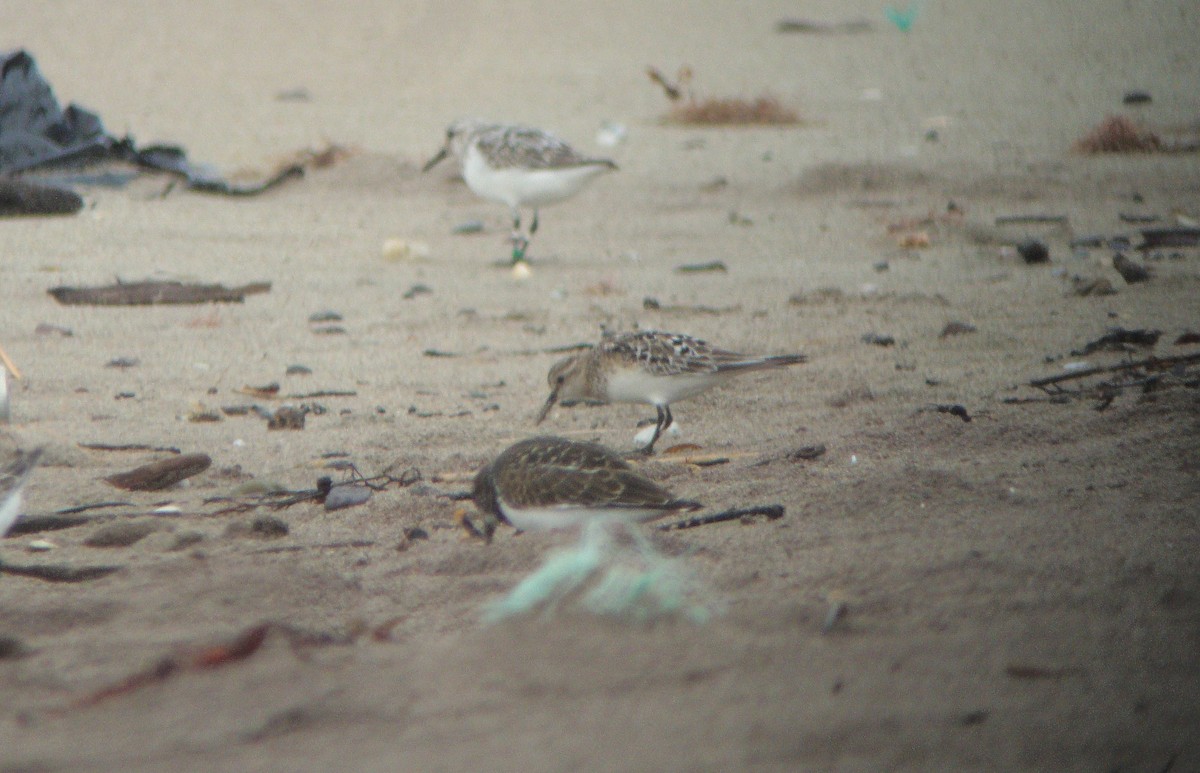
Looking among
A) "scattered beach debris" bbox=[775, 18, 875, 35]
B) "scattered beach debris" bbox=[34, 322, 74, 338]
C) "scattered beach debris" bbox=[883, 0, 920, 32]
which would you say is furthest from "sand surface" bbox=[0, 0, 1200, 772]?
"scattered beach debris" bbox=[775, 18, 875, 35]

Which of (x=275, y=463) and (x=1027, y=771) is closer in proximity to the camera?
(x=1027, y=771)

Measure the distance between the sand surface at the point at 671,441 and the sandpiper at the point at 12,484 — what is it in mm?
197

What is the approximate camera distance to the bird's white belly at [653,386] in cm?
502

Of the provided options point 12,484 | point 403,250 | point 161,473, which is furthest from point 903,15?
point 12,484

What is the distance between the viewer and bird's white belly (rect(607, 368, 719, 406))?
5.02 meters

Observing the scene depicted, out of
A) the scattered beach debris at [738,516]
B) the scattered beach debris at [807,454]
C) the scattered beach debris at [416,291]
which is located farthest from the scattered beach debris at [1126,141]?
the scattered beach debris at [738,516]

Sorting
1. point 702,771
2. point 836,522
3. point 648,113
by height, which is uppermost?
point 702,771

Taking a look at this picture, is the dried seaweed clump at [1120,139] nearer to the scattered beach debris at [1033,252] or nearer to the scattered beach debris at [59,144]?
the scattered beach debris at [1033,252]

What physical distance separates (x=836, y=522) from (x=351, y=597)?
1.36m

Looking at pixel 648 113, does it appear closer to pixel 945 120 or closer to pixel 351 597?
pixel 945 120

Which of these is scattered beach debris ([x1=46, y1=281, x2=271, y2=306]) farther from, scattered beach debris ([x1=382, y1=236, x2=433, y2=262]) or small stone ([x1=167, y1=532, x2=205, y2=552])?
small stone ([x1=167, y1=532, x2=205, y2=552])

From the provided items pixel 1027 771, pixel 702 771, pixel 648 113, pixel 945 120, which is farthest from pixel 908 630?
pixel 648 113

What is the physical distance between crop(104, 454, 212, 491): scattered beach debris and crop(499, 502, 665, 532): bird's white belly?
1.30m

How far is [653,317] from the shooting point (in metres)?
7.20
